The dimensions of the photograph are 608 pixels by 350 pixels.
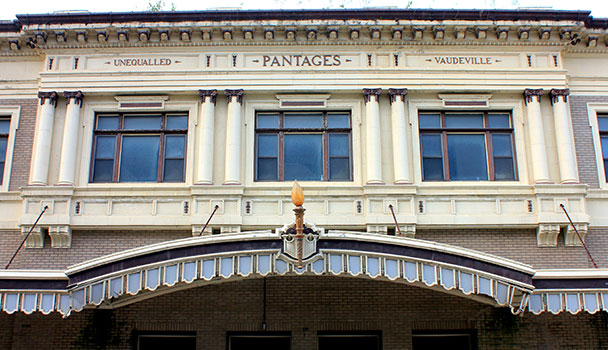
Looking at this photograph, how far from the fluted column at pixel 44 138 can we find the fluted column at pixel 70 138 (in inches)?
13.5

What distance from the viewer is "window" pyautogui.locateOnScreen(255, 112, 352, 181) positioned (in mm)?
14453

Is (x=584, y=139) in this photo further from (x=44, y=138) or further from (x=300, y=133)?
(x=44, y=138)

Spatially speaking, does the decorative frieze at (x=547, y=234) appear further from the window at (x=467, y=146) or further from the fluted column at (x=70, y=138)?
the fluted column at (x=70, y=138)

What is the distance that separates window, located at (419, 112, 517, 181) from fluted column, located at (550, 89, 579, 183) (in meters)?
1.08

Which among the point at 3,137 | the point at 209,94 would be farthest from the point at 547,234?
the point at 3,137

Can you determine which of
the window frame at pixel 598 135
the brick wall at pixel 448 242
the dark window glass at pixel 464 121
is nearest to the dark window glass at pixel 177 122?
the brick wall at pixel 448 242

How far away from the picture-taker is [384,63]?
14.9 m

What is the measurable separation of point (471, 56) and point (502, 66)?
827mm

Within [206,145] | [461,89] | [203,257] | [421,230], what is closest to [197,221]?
[206,145]

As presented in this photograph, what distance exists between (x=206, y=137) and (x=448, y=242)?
636 cm

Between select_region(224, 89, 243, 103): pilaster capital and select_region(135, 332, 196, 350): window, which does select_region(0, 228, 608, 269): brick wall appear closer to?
select_region(135, 332, 196, 350): window

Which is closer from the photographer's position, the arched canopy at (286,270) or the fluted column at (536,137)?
→ the arched canopy at (286,270)

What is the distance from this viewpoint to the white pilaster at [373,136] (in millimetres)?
13914

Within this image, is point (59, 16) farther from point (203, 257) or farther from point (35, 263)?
point (203, 257)
